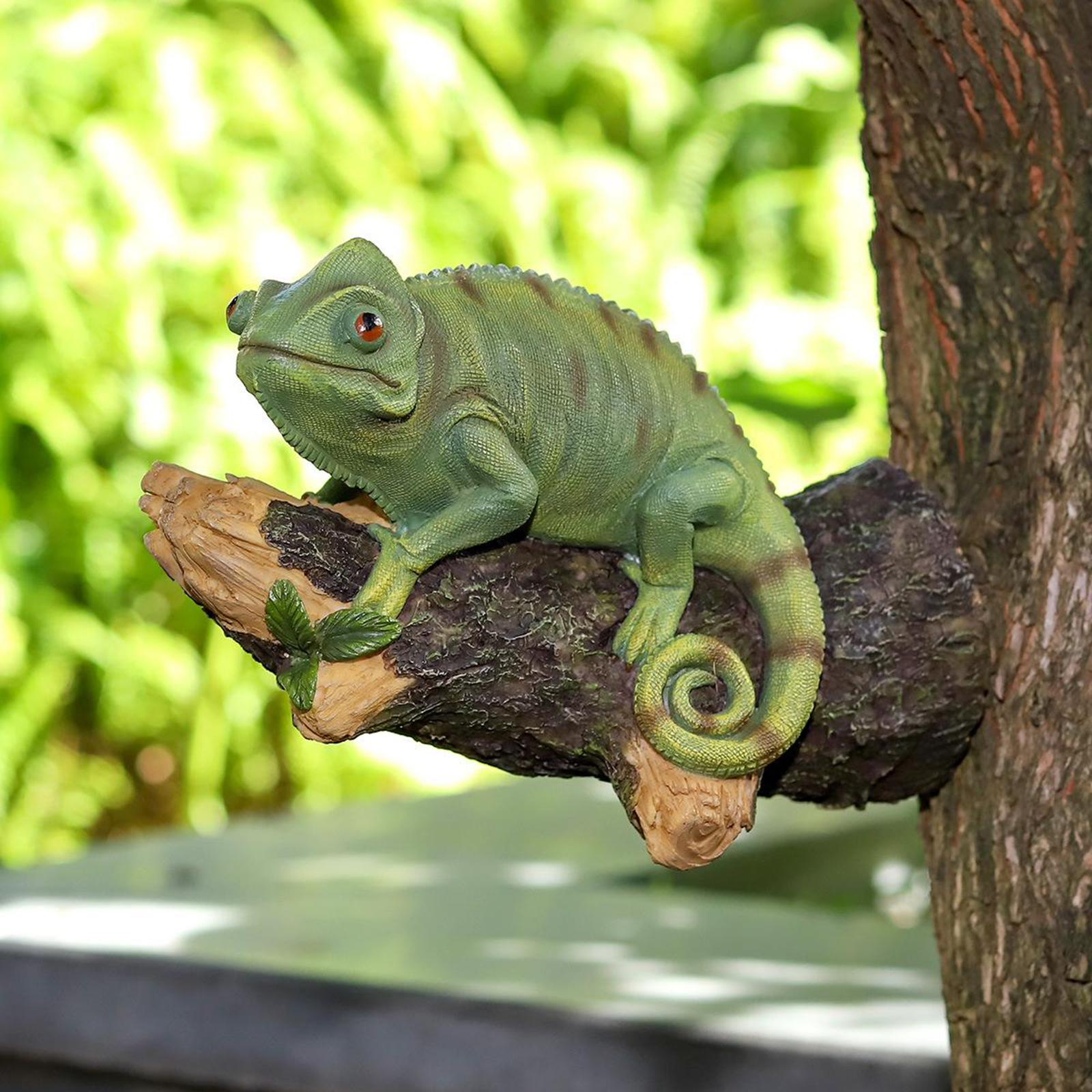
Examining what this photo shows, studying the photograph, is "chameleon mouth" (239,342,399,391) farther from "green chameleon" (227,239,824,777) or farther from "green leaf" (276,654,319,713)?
"green leaf" (276,654,319,713)

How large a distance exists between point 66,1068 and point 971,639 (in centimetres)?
124

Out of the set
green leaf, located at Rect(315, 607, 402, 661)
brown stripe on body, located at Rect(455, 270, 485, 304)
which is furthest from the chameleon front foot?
brown stripe on body, located at Rect(455, 270, 485, 304)

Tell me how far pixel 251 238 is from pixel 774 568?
9.35 ft

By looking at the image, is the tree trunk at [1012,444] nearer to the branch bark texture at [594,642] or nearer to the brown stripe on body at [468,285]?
the branch bark texture at [594,642]

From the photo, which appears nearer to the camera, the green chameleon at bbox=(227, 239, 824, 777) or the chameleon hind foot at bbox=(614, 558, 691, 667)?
the green chameleon at bbox=(227, 239, 824, 777)

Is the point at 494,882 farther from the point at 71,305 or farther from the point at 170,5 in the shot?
the point at 170,5

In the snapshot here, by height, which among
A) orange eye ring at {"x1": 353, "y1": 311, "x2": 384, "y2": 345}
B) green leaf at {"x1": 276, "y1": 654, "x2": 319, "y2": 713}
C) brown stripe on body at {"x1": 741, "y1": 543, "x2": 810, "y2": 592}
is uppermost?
orange eye ring at {"x1": 353, "y1": 311, "x2": 384, "y2": 345}

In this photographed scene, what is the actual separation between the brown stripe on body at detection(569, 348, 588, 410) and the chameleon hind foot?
13 cm

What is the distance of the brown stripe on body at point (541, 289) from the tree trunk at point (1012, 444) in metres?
0.34

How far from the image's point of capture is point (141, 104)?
3.79 meters

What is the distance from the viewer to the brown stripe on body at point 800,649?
109 cm

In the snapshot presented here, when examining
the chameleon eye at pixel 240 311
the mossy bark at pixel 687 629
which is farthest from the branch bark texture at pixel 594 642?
the chameleon eye at pixel 240 311

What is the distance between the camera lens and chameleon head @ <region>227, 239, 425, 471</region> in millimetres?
955

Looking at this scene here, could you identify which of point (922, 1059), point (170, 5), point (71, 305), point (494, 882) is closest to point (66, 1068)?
point (494, 882)
